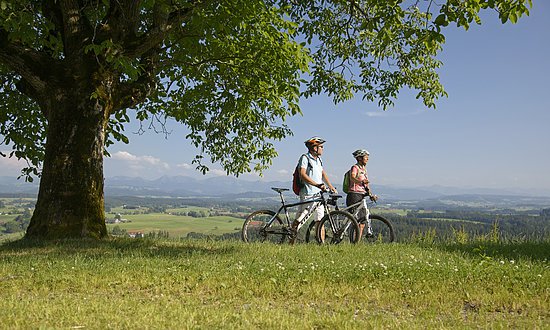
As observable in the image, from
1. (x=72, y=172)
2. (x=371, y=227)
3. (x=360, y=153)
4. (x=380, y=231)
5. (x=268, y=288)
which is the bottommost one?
(x=268, y=288)

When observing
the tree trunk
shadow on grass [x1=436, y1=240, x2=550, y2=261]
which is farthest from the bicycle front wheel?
the tree trunk

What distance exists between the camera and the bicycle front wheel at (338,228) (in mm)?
11266

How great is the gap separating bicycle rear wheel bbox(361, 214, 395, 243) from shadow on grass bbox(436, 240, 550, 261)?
1.31m

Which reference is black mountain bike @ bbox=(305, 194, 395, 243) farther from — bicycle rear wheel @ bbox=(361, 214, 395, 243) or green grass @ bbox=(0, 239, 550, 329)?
green grass @ bbox=(0, 239, 550, 329)

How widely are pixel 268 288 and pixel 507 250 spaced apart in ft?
20.9

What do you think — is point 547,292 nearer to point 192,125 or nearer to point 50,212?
point 50,212

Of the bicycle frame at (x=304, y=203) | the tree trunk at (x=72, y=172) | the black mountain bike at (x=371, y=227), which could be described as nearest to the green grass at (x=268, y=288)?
the tree trunk at (x=72, y=172)

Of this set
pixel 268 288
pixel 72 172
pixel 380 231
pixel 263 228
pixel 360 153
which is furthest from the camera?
pixel 380 231

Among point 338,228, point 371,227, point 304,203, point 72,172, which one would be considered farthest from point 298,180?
point 72,172

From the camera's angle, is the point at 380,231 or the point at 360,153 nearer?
the point at 360,153

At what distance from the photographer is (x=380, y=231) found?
40.8ft

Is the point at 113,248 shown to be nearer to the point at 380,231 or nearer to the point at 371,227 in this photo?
the point at 371,227

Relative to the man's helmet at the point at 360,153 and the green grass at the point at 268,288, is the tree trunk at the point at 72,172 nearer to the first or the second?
the green grass at the point at 268,288

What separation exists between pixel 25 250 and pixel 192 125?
866 cm
